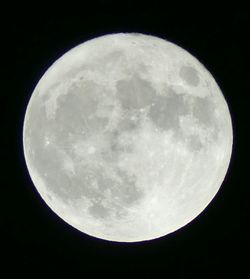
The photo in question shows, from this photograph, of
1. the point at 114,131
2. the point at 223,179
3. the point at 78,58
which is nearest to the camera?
the point at 114,131

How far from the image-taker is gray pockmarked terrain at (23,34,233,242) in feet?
21.6

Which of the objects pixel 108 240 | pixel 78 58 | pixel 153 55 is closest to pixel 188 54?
pixel 153 55

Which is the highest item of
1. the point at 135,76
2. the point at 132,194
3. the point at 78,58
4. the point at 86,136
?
the point at 78,58

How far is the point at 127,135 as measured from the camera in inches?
257

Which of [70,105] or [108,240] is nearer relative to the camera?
[70,105]

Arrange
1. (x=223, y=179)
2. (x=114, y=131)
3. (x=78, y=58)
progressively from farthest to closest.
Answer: (x=223, y=179)
(x=78, y=58)
(x=114, y=131)

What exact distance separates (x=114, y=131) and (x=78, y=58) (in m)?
0.98

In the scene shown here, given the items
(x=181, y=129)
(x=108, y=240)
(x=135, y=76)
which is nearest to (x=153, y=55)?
(x=135, y=76)

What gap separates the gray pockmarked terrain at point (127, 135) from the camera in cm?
657

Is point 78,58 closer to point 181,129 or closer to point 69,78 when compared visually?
point 69,78

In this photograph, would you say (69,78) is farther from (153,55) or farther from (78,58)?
(153,55)

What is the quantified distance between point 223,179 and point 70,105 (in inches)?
77.8

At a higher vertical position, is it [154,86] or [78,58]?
[78,58]

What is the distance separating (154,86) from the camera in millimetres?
6656
